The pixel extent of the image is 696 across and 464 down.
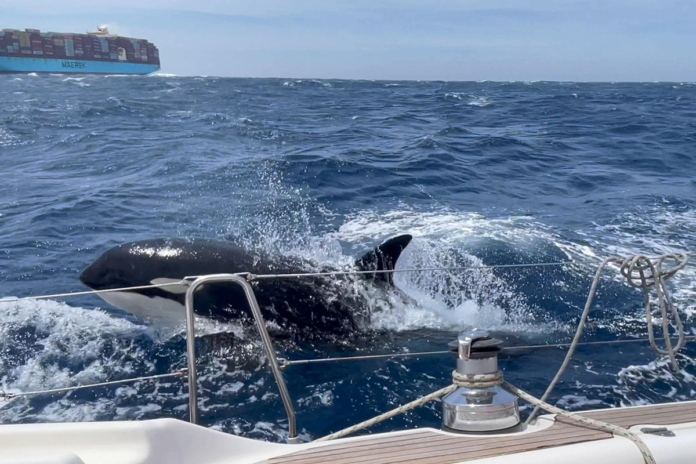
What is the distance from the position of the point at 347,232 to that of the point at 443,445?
838cm

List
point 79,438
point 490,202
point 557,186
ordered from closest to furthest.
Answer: point 79,438
point 490,202
point 557,186

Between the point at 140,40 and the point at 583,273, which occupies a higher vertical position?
the point at 140,40

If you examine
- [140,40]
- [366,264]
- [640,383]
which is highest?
[140,40]

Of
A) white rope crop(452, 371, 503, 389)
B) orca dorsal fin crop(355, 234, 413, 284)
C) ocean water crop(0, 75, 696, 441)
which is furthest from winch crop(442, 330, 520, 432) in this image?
orca dorsal fin crop(355, 234, 413, 284)

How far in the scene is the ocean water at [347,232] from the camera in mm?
5656

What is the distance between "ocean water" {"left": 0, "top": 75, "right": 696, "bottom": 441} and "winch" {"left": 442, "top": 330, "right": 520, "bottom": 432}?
89.4 inches

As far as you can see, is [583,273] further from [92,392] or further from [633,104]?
[633,104]

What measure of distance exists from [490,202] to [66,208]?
7.71 metres

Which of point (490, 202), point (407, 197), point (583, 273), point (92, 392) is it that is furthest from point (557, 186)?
point (92, 392)

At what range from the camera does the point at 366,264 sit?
6.53m

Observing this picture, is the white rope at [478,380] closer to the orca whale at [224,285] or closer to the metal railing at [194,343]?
the metal railing at [194,343]

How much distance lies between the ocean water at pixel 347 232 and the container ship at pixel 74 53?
7001cm

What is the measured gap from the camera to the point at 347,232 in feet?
35.8

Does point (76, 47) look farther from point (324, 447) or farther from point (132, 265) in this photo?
point (324, 447)
